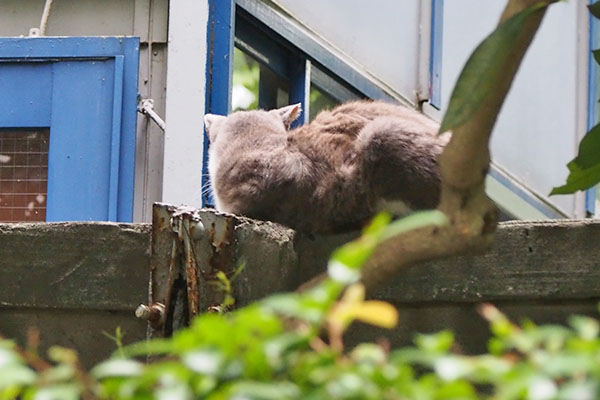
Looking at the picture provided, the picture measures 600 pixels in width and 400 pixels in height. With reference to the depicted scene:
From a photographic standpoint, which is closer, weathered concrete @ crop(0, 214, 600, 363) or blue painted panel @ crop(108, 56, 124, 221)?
weathered concrete @ crop(0, 214, 600, 363)

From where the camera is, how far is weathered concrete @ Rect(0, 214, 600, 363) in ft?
6.94

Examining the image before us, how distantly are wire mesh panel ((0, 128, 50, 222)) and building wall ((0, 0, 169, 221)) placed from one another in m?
0.35

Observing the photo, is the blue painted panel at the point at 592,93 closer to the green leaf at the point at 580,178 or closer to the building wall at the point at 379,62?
the building wall at the point at 379,62

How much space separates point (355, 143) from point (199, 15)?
1.19 meters

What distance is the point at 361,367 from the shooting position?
786mm

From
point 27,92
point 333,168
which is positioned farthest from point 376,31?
point 333,168

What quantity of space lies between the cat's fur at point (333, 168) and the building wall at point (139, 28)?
0.75 metres

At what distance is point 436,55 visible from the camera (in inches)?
199

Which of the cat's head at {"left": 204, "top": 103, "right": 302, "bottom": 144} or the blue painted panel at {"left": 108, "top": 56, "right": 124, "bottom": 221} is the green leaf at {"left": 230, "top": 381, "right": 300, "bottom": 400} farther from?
the blue painted panel at {"left": 108, "top": 56, "right": 124, "bottom": 221}

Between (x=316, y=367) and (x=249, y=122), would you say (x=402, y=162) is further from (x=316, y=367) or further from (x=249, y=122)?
(x=316, y=367)

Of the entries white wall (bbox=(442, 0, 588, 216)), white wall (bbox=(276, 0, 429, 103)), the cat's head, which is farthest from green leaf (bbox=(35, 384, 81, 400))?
white wall (bbox=(442, 0, 588, 216))

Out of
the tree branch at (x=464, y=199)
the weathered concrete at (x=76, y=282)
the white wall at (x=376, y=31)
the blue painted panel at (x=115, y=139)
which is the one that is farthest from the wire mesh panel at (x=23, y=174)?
the tree branch at (x=464, y=199)

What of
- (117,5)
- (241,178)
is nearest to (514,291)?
(241,178)

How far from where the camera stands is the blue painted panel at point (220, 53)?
3.76 m
